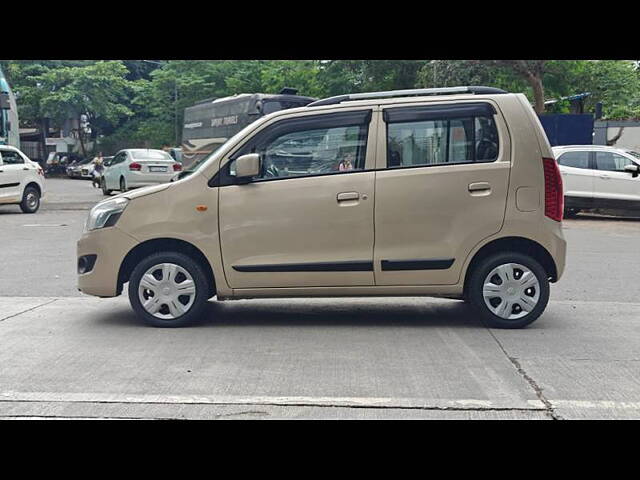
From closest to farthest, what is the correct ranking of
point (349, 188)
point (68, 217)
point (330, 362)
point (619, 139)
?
point (330, 362), point (349, 188), point (68, 217), point (619, 139)

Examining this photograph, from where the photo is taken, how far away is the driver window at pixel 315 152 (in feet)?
23.1

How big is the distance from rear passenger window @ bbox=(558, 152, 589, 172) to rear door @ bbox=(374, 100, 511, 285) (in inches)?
477

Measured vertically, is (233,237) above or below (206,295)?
above

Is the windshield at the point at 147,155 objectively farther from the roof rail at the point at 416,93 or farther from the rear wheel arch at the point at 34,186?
the roof rail at the point at 416,93

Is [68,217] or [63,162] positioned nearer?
[68,217]

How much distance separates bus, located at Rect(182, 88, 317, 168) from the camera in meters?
24.1

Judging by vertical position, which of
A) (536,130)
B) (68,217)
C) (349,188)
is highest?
(536,130)

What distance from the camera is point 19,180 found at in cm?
2012

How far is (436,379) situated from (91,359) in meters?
2.52

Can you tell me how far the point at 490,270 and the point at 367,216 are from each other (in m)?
1.13

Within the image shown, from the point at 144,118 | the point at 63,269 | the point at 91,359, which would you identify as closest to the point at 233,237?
the point at 91,359

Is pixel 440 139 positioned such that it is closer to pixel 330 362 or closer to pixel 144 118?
pixel 330 362

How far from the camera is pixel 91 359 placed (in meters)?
6.06

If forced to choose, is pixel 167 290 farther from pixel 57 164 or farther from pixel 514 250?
pixel 57 164
